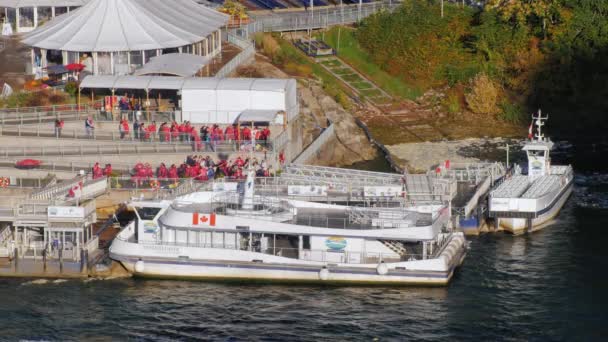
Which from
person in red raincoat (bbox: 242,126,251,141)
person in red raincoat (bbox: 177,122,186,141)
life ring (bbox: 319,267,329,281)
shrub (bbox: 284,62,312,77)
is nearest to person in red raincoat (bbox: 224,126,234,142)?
person in red raincoat (bbox: 242,126,251,141)

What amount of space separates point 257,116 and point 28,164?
16.3m

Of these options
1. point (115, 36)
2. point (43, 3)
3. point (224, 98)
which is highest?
point (43, 3)

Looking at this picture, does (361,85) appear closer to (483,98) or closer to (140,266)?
(483,98)

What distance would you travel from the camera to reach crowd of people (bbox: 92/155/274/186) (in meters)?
85.5

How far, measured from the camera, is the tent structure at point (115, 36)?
104 m

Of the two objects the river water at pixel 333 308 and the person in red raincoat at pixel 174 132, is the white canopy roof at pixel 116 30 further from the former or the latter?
the river water at pixel 333 308

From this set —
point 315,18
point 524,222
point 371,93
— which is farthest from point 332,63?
point 524,222

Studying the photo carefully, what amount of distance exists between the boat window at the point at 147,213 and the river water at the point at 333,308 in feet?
12.7

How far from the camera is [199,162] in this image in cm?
8825

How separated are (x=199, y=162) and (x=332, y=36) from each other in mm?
46347

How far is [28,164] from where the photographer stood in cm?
8769

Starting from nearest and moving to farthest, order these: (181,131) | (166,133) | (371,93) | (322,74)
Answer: (166,133) < (181,131) < (371,93) < (322,74)

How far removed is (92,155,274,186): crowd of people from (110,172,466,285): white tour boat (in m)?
10.8

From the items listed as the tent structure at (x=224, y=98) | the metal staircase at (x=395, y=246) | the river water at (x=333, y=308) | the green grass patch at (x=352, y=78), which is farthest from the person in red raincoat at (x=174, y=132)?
the green grass patch at (x=352, y=78)
